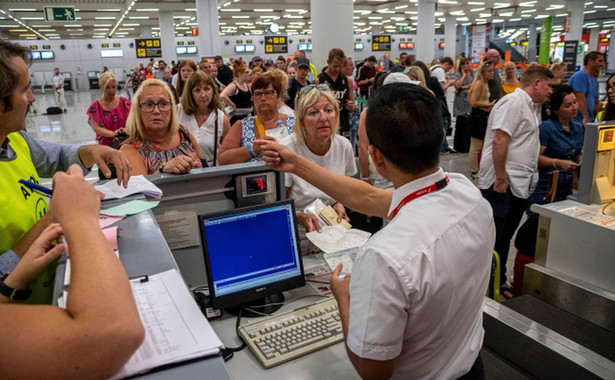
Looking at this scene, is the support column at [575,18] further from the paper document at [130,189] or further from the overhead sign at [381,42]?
Result: the paper document at [130,189]

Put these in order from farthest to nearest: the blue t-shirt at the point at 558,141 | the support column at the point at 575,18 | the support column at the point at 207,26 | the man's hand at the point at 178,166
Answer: the support column at the point at 575,18 → the support column at the point at 207,26 → the blue t-shirt at the point at 558,141 → the man's hand at the point at 178,166

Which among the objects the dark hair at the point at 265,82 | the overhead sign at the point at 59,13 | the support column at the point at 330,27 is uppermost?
the overhead sign at the point at 59,13

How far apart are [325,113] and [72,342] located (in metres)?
2.21

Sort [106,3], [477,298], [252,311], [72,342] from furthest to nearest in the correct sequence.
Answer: [106,3], [252,311], [477,298], [72,342]

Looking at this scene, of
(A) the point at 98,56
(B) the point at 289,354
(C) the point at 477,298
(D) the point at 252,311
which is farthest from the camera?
(A) the point at 98,56

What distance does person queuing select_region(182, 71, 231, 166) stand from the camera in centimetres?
429

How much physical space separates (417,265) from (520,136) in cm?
301

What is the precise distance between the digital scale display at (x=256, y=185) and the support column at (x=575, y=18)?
19815 millimetres

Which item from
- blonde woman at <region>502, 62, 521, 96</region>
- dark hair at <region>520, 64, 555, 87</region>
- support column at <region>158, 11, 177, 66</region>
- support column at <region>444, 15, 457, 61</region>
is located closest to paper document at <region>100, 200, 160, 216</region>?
dark hair at <region>520, 64, 555, 87</region>

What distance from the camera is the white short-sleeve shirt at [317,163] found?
2.55m

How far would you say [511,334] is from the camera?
210 cm

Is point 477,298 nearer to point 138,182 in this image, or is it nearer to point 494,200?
point 138,182

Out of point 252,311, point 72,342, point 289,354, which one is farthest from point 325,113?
point 72,342

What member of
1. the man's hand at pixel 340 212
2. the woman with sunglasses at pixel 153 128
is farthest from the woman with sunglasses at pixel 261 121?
the man's hand at pixel 340 212
